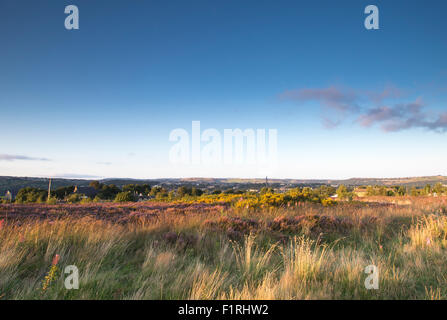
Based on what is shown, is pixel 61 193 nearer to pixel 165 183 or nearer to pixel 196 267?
pixel 196 267

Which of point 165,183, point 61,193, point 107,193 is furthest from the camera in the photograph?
point 165,183

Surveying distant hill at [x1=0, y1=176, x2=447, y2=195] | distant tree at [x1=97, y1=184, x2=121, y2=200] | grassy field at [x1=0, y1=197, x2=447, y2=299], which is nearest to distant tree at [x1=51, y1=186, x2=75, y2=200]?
distant tree at [x1=97, y1=184, x2=121, y2=200]

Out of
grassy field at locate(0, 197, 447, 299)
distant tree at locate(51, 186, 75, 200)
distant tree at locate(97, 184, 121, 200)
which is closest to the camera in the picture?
grassy field at locate(0, 197, 447, 299)

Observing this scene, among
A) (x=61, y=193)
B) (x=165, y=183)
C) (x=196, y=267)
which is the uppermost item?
(x=196, y=267)

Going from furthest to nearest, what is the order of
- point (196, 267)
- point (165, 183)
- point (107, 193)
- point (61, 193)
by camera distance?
point (165, 183), point (107, 193), point (61, 193), point (196, 267)

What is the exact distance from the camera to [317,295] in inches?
127

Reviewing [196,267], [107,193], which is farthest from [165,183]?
[196,267]

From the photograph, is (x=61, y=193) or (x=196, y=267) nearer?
(x=196, y=267)

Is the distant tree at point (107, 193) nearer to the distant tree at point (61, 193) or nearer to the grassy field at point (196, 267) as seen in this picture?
the distant tree at point (61, 193)

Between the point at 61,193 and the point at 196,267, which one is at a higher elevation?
the point at 196,267

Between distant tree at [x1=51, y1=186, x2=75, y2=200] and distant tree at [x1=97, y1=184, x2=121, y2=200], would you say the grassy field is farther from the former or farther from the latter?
distant tree at [x1=97, y1=184, x2=121, y2=200]
